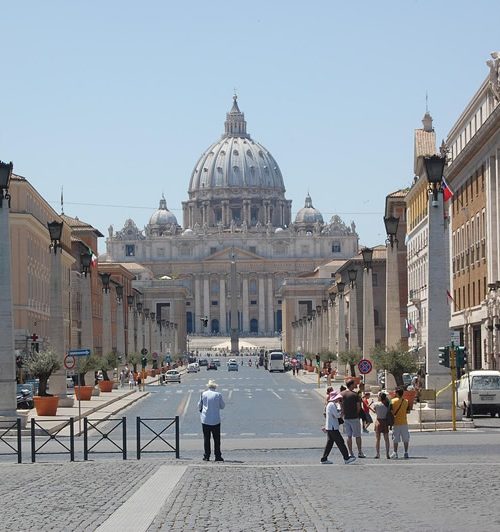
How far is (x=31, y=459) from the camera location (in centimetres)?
2783

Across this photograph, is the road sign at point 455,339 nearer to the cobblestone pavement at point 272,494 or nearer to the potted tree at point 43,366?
the potted tree at point 43,366

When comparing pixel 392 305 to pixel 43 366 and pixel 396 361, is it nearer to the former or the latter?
pixel 396 361

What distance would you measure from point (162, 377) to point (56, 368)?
174ft

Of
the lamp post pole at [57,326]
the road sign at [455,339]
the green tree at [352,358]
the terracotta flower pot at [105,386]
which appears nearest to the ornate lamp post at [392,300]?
the road sign at [455,339]

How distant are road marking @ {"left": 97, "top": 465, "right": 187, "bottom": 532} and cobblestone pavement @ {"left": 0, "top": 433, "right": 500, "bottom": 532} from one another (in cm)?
9

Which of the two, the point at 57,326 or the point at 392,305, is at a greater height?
the point at 392,305

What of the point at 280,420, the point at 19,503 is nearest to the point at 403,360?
the point at 280,420

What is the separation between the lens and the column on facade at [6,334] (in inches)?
1458

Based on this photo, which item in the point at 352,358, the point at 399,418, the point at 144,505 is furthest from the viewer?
the point at 352,358

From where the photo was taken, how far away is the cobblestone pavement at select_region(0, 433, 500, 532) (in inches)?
637

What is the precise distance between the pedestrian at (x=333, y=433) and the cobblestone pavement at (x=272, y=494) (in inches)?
9.5

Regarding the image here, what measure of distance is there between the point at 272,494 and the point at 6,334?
19127 mm

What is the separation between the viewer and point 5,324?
37688 millimetres

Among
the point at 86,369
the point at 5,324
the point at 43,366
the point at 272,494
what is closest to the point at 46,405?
the point at 43,366
